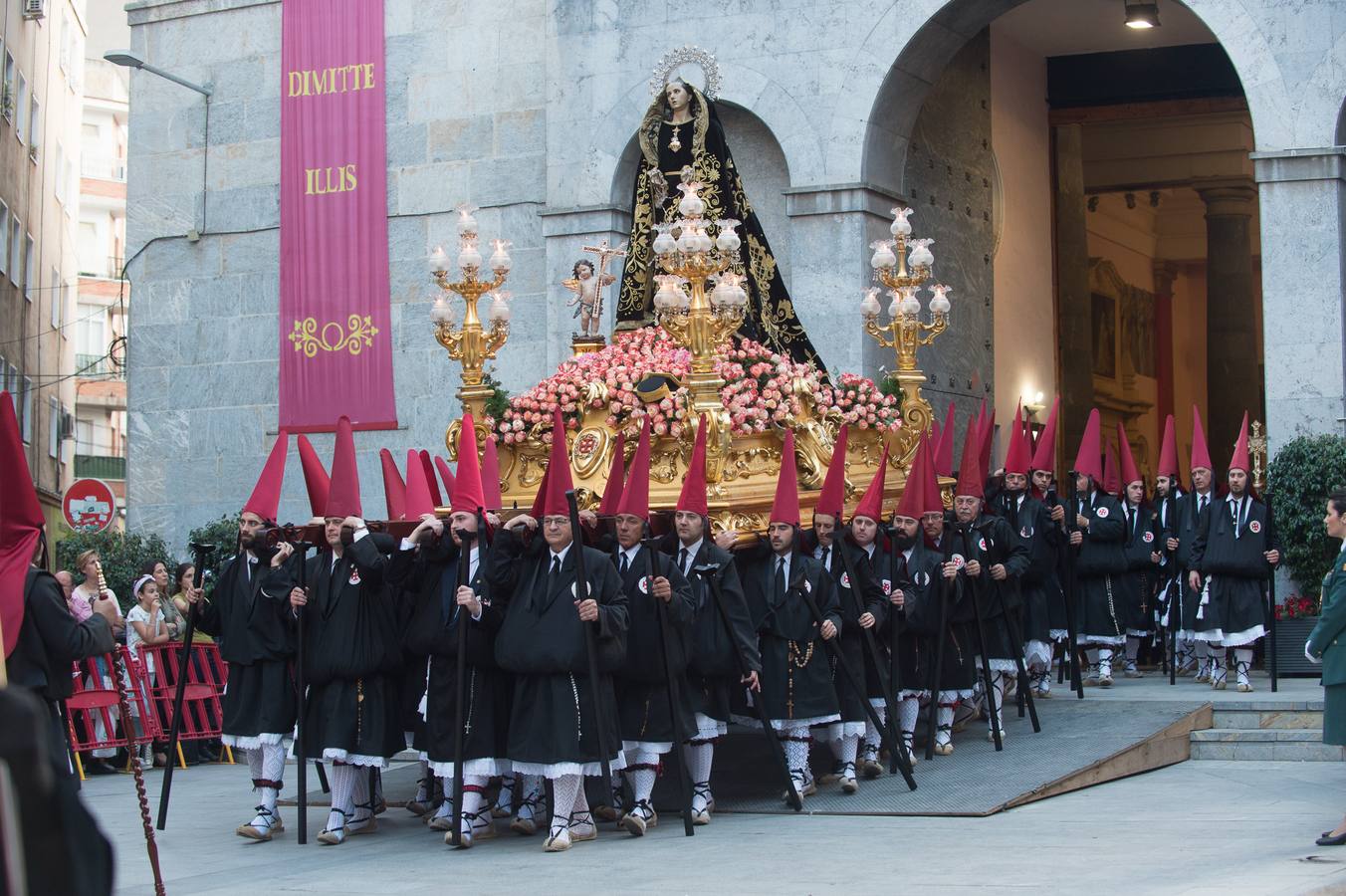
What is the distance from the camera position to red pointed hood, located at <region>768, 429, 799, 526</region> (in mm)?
11016

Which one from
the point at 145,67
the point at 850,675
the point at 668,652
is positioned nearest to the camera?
the point at 668,652

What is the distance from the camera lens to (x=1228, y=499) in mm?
14359

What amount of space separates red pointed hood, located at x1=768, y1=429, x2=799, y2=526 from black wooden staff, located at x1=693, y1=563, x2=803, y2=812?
2.29 feet

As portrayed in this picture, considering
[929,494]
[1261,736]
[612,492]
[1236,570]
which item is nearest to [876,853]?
[612,492]

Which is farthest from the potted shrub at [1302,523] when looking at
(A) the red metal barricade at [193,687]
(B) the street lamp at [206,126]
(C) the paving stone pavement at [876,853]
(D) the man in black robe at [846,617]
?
(B) the street lamp at [206,126]

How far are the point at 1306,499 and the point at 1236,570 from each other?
1.42 m

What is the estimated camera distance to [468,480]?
33.3ft

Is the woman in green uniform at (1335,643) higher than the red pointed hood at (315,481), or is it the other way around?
the red pointed hood at (315,481)

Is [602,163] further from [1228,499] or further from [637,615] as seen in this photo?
[637,615]

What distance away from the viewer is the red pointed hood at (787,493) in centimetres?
1102

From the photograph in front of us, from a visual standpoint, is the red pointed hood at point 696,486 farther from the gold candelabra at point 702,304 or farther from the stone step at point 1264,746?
the stone step at point 1264,746

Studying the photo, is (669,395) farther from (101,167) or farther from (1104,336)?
(101,167)

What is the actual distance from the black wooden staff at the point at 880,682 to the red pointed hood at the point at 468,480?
2.36 metres

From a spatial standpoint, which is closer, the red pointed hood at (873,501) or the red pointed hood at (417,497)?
the red pointed hood at (417,497)
